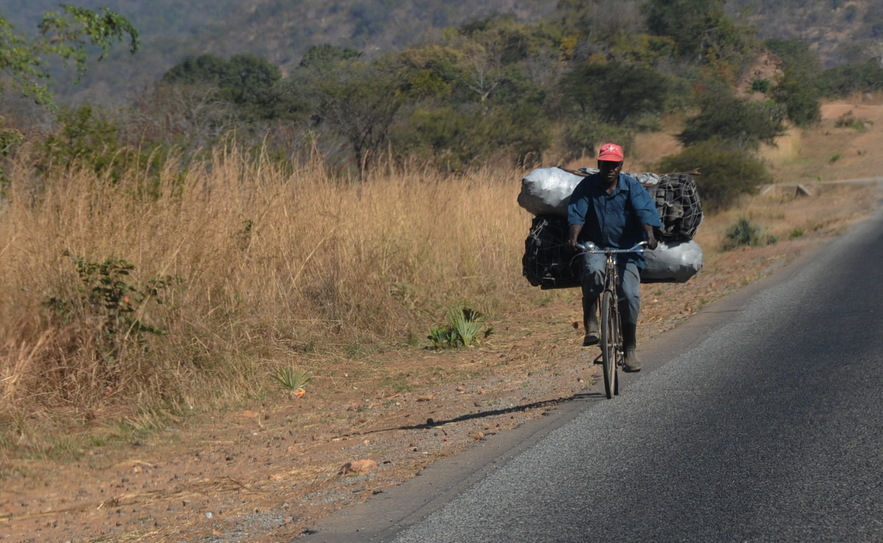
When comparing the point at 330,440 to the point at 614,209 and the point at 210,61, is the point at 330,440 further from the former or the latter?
the point at 210,61

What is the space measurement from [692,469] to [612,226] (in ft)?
8.48

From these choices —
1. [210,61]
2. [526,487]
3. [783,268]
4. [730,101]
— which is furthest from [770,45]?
[526,487]

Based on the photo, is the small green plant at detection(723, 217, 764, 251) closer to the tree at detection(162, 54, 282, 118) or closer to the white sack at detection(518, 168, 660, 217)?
the white sack at detection(518, 168, 660, 217)

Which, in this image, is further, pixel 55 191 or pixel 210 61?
pixel 210 61

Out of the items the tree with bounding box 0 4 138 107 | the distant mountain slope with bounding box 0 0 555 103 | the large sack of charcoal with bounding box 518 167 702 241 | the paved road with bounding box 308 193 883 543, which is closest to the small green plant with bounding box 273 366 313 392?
the large sack of charcoal with bounding box 518 167 702 241

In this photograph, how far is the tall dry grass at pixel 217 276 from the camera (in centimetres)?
902

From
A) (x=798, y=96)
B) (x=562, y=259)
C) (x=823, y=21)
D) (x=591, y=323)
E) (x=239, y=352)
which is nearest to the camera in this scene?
(x=591, y=323)

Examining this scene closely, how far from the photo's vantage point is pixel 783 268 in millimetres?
18312

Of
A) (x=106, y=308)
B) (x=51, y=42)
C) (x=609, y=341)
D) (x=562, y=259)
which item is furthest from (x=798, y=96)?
(x=106, y=308)

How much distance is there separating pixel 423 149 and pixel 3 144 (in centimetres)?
1509

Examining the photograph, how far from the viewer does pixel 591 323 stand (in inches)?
327

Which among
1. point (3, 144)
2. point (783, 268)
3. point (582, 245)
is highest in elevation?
point (3, 144)

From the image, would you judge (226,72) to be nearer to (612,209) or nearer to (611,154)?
(612,209)

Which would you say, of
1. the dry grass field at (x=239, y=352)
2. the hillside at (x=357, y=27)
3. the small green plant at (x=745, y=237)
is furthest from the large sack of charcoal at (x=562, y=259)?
the hillside at (x=357, y=27)
